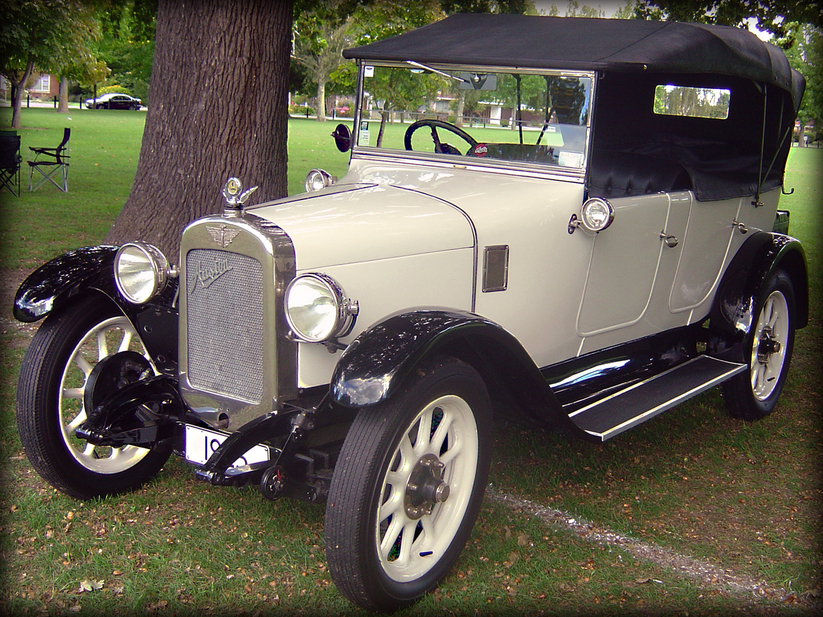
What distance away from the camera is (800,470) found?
158 inches

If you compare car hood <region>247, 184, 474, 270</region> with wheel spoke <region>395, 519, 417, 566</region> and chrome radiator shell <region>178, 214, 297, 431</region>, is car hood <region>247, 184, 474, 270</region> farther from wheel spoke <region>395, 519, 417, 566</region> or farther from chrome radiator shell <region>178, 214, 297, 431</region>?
wheel spoke <region>395, 519, 417, 566</region>

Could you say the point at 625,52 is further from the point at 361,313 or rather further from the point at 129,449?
the point at 129,449

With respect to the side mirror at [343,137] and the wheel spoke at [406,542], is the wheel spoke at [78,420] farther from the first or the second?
the side mirror at [343,137]

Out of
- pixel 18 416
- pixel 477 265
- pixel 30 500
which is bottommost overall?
pixel 30 500

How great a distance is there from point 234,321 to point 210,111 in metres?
3.49

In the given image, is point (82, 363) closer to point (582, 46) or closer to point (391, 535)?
point (391, 535)

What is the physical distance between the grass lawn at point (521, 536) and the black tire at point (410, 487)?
6.3 inches

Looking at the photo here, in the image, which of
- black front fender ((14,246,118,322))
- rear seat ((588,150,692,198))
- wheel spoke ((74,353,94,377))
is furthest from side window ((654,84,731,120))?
wheel spoke ((74,353,94,377))

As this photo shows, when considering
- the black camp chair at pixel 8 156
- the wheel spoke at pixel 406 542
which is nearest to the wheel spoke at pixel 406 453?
the wheel spoke at pixel 406 542

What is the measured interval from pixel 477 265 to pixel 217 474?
1.31m

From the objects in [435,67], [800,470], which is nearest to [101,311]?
[435,67]

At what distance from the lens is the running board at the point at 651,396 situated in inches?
130

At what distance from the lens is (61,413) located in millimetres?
3084

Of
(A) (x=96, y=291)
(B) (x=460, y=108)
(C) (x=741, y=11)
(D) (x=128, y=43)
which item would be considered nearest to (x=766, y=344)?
(B) (x=460, y=108)
